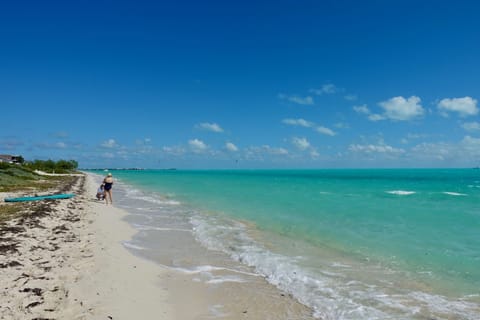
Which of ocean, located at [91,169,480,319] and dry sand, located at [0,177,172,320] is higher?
dry sand, located at [0,177,172,320]

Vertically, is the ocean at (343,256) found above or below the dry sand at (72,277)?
below

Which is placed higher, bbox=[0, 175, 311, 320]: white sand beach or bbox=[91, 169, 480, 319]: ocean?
bbox=[0, 175, 311, 320]: white sand beach

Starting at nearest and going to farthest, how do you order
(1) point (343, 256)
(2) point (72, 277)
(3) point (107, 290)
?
(3) point (107, 290)
(2) point (72, 277)
(1) point (343, 256)

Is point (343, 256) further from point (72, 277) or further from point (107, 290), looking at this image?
point (72, 277)

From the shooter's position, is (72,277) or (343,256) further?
(343,256)

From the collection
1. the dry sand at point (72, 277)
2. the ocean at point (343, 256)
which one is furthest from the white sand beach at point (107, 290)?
the ocean at point (343, 256)

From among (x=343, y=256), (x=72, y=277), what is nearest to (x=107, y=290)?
(x=72, y=277)

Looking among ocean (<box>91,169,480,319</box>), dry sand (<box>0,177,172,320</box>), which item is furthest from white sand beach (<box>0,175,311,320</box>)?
ocean (<box>91,169,480,319</box>)

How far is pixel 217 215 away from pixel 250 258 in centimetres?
1021

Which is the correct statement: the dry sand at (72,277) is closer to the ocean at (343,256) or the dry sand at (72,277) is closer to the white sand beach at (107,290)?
the white sand beach at (107,290)

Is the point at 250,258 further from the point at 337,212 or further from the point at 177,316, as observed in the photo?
the point at 337,212

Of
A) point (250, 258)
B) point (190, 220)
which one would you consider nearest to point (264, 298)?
point (250, 258)

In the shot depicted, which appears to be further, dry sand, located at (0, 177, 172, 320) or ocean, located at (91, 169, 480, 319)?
ocean, located at (91, 169, 480, 319)

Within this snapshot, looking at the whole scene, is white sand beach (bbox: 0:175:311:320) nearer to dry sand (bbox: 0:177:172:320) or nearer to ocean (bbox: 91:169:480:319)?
dry sand (bbox: 0:177:172:320)
